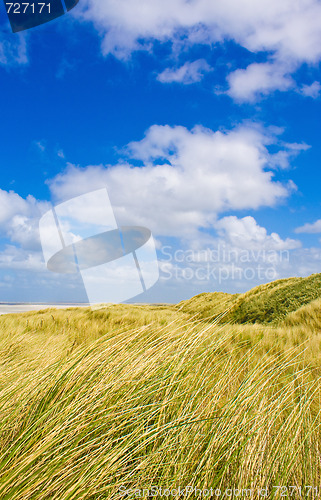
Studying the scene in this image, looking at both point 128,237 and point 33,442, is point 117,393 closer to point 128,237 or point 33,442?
point 33,442

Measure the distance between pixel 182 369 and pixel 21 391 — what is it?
3.67 feet

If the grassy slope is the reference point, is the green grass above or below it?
below

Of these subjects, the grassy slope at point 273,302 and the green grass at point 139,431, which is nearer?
the green grass at point 139,431

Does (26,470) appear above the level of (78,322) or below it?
below

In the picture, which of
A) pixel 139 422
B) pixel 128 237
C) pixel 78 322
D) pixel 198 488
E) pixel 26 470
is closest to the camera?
pixel 26 470

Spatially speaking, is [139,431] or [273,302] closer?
[139,431]

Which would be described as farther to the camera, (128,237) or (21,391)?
(128,237)

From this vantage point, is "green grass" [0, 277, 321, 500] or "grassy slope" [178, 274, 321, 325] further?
"grassy slope" [178, 274, 321, 325]

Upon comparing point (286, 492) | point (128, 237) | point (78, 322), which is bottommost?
point (286, 492)

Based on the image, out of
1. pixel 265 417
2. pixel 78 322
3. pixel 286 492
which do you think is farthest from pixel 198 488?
pixel 78 322

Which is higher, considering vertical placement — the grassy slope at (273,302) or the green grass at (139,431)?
the grassy slope at (273,302)

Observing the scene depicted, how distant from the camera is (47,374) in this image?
2178mm

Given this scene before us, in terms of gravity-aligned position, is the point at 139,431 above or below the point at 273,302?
below

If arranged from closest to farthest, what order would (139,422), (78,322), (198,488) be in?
(198,488) < (139,422) < (78,322)
